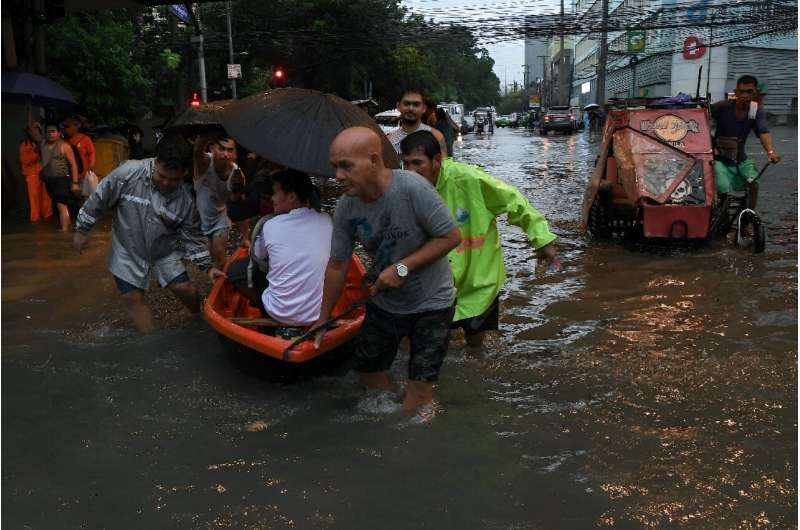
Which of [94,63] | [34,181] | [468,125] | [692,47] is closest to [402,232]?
[34,181]

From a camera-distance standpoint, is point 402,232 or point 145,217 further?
point 145,217

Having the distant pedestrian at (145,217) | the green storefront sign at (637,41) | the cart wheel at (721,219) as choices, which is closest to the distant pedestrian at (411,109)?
the distant pedestrian at (145,217)

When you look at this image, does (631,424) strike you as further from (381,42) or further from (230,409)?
(381,42)

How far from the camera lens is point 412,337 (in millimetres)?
3859

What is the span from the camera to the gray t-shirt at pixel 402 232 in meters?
3.54

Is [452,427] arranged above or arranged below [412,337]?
below

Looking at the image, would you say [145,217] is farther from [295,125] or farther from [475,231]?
[475,231]

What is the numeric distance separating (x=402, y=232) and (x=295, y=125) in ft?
4.53

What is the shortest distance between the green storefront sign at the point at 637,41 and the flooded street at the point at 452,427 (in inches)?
1749

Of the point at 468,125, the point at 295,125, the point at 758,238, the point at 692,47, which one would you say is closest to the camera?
the point at 295,125

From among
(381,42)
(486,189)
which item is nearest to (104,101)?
(486,189)

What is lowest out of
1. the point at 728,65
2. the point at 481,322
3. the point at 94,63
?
the point at 481,322

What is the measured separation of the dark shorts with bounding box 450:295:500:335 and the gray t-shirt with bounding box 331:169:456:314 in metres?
1.02

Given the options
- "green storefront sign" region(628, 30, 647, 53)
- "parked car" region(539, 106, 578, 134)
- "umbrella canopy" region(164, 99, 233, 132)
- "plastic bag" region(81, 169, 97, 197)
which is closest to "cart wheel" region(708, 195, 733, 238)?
"umbrella canopy" region(164, 99, 233, 132)
